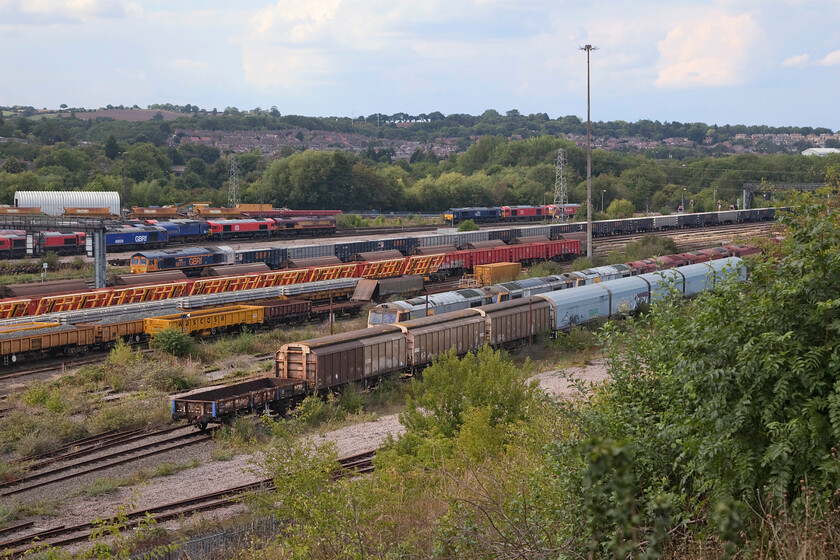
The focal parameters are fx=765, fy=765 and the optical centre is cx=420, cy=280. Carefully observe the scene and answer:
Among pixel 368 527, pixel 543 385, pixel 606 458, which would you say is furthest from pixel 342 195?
pixel 606 458

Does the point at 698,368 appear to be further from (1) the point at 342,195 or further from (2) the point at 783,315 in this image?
(1) the point at 342,195

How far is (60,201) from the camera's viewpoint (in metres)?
86.8

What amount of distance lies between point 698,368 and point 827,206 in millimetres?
3516

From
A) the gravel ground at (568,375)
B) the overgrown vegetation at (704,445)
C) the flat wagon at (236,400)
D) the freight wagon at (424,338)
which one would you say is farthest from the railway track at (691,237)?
the overgrown vegetation at (704,445)

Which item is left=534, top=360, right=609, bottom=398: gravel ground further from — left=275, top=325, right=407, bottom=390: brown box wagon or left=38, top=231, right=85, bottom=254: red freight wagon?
left=38, top=231, right=85, bottom=254: red freight wagon

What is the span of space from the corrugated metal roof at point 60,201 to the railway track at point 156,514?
7393 cm

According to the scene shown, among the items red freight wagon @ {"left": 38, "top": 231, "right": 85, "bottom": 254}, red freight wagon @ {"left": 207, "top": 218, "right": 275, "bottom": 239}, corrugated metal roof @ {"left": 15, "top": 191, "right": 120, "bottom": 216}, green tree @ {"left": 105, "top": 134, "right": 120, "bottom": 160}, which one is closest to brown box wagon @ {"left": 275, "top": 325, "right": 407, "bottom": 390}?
red freight wagon @ {"left": 38, "top": 231, "right": 85, "bottom": 254}

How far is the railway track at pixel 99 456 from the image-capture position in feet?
72.2

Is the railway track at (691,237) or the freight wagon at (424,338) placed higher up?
the railway track at (691,237)

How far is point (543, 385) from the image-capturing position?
31734 millimetres

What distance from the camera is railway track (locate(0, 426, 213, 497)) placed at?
866 inches

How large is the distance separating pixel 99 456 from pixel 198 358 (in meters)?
13.1

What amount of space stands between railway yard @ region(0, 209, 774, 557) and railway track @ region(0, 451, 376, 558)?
4 centimetres

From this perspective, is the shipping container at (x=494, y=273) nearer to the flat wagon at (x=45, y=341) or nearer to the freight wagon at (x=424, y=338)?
the freight wagon at (x=424, y=338)
